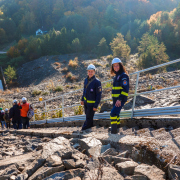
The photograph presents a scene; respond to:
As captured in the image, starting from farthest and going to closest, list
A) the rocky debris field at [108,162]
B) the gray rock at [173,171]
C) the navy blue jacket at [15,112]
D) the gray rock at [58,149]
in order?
the navy blue jacket at [15,112]
the gray rock at [58,149]
the rocky debris field at [108,162]
the gray rock at [173,171]

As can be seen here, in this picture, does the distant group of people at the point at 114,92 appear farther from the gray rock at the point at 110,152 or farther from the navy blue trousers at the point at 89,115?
the gray rock at the point at 110,152

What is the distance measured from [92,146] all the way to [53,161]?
60 centimetres

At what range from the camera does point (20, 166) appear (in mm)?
2111

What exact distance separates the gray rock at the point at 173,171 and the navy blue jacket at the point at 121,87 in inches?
69.4

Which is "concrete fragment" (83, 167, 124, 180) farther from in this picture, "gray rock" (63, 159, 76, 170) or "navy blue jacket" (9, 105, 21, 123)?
"navy blue jacket" (9, 105, 21, 123)

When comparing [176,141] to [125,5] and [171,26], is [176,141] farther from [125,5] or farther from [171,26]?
[125,5]

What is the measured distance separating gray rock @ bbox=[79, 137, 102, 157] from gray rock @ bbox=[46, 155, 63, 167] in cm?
42

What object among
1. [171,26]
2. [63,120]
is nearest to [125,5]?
[171,26]

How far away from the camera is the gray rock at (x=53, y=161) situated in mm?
1898

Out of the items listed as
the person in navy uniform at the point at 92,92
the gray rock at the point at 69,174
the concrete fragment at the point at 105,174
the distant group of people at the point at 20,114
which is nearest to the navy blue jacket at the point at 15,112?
the distant group of people at the point at 20,114

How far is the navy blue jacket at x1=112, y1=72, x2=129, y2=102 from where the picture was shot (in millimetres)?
3146

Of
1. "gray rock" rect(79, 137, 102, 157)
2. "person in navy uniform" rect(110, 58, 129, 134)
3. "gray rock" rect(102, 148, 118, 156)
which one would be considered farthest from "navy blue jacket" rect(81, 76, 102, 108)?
"gray rock" rect(102, 148, 118, 156)

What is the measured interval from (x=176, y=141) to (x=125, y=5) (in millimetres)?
94834

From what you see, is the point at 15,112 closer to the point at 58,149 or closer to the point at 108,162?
the point at 58,149
